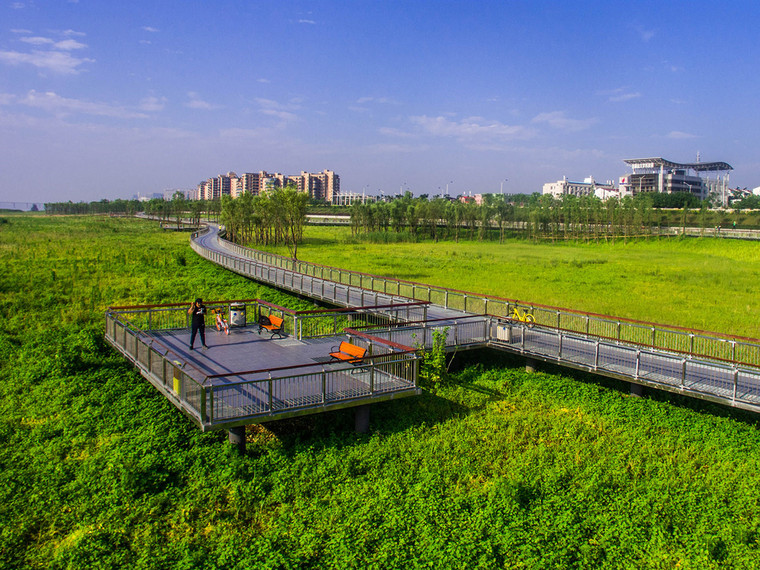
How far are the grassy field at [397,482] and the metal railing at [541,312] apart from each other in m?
2.20

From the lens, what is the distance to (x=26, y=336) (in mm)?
22859

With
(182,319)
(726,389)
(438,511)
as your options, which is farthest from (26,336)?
(726,389)

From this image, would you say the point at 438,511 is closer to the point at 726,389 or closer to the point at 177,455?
the point at 177,455

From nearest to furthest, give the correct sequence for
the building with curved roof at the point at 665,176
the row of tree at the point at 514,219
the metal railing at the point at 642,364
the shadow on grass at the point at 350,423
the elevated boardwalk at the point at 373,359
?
the elevated boardwalk at the point at 373,359 < the shadow on grass at the point at 350,423 < the metal railing at the point at 642,364 < the row of tree at the point at 514,219 < the building with curved roof at the point at 665,176

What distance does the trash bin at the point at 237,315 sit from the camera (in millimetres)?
19516

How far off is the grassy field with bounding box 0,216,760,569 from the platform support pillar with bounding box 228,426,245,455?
0.59 feet

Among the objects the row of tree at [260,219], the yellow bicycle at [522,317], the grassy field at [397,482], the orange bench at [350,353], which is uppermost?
the row of tree at [260,219]

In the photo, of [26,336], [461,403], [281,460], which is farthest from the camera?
[26,336]

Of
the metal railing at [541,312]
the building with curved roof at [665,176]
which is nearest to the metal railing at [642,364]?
the metal railing at [541,312]

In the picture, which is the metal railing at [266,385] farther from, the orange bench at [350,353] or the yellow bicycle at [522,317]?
the yellow bicycle at [522,317]

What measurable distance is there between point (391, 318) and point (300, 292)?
33.0 feet

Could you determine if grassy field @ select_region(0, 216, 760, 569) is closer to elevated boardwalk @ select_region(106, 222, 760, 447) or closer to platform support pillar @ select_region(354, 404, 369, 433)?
platform support pillar @ select_region(354, 404, 369, 433)

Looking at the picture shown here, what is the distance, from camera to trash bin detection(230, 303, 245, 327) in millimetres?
19516

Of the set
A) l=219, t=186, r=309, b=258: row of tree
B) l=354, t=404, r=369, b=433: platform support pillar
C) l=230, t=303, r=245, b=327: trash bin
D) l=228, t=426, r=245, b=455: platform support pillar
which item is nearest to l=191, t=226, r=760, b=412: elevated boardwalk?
l=354, t=404, r=369, b=433: platform support pillar
